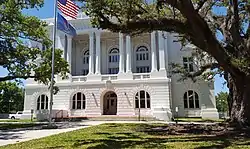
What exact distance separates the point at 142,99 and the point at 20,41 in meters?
17.8

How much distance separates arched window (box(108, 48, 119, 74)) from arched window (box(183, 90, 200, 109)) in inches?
428

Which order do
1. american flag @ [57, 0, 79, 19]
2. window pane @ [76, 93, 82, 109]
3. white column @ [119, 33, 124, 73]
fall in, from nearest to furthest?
1. american flag @ [57, 0, 79, 19]
2. white column @ [119, 33, 124, 73]
3. window pane @ [76, 93, 82, 109]

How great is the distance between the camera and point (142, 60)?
1604 inches

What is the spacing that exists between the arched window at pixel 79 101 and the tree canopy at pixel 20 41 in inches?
517

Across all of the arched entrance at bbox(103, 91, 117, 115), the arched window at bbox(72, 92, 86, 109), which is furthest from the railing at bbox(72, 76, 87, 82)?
the arched entrance at bbox(103, 91, 117, 115)

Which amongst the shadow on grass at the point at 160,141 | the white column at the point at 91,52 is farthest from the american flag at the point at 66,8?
the white column at the point at 91,52

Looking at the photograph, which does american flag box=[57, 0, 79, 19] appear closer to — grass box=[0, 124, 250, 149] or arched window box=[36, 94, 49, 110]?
grass box=[0, 124, 250, 149]

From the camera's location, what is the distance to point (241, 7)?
18469 millimetres

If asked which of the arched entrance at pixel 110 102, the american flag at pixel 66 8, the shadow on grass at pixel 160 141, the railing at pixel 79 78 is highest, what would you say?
the american flag at pixel 66 8

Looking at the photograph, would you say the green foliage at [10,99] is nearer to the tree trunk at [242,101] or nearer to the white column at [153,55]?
the white column at [153,55]

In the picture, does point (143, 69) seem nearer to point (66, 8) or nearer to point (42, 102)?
point (42, 102)

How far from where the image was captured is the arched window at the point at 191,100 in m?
37.3

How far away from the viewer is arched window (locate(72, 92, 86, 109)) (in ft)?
Result: 125

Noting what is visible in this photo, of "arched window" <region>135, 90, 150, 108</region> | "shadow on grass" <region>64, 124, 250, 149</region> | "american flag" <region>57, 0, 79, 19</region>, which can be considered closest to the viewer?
"shadow on grass" <region>64, 124, 250, 149</region>
